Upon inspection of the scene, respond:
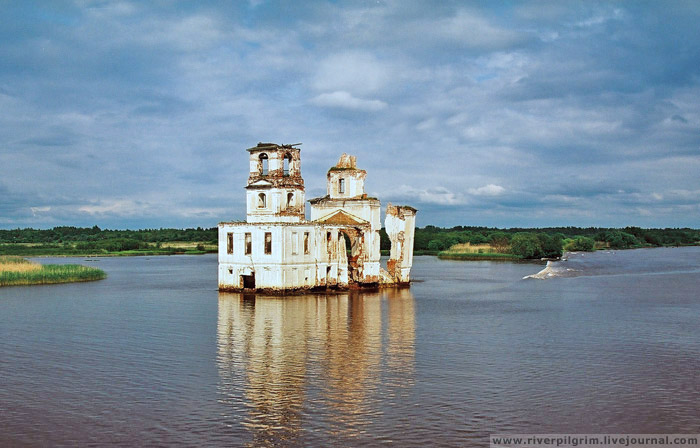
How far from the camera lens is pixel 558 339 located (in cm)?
2822

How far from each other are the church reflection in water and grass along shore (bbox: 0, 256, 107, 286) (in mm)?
22999

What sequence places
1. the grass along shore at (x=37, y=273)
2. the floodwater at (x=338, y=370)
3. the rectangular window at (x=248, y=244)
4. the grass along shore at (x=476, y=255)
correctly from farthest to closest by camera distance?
1. the grass along shore at (x=476, y=255)
2. the grass along shore at (x=37, y=273)
3. the rectangular window at (x=248, y=244)
4. the floodwater at (x=338, y=370)

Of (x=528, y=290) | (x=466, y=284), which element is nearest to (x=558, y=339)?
(x=528, y=290)

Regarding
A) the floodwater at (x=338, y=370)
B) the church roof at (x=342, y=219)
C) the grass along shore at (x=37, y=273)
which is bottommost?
the floodwater at (x=338, y=370)

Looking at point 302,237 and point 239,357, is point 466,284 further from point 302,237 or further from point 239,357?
point 239,357

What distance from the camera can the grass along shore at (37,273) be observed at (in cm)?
5275

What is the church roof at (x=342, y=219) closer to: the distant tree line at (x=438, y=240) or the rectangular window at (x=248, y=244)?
the rectangular window at (x=248, y=244)

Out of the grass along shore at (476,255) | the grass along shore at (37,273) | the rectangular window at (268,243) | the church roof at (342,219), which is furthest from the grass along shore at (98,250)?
the rectangular window at (268,243)

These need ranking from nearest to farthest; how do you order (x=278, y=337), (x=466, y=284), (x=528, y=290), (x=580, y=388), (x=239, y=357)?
(x=580, y=388), (x=239, y=357), (x=278, y=337), (x=528, y=290), (x=466, y=284)

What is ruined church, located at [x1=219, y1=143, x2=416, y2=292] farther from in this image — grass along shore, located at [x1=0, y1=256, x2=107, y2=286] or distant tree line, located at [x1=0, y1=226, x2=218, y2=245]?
distant tree line, located at [x1=0, y1=226, x2=218, y2=245]

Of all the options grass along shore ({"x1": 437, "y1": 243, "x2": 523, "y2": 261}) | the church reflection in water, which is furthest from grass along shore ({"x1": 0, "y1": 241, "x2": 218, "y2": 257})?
the church reflection in water

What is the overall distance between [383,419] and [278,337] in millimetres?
12228

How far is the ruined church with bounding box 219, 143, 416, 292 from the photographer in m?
42.7

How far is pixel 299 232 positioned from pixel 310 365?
21376 mm
